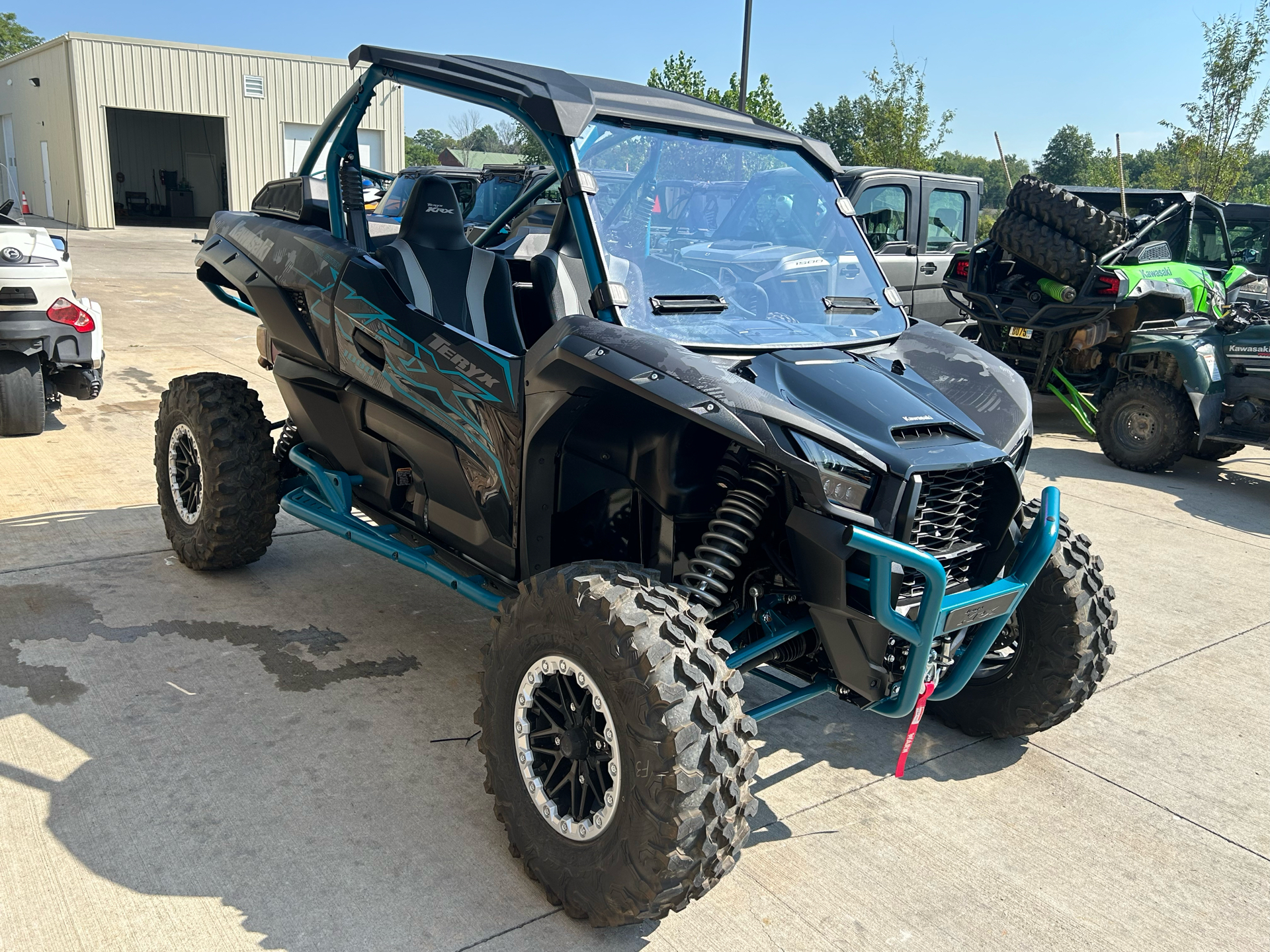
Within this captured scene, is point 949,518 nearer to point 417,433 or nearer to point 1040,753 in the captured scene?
point 1040,753

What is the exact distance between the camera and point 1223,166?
19.6 m

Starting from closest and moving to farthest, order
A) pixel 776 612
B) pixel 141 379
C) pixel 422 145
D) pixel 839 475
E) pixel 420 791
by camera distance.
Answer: pixel 839 475 → pixel 776 612 → pixel 420 791 → pixel 141 379 → pixel 422 145

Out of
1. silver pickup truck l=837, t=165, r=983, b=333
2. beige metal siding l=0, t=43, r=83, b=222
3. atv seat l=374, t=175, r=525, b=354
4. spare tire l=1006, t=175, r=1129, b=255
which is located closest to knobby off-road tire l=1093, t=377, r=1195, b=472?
spare tire l=1006, t=175, r=1129, b=255

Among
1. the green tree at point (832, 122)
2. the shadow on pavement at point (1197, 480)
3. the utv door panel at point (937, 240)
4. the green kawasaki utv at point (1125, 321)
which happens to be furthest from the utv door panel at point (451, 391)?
the green tree at point (832, 122)

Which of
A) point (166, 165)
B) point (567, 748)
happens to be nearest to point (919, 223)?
point (567, 748)

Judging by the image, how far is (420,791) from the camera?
3238 millimetres

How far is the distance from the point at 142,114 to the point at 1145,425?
36963mm

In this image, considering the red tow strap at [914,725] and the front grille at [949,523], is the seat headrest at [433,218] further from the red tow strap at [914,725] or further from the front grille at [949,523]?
the red tow strap at [914,725]

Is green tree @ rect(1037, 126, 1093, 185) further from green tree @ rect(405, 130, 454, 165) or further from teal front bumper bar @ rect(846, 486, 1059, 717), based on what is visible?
teal front bumper bar @ rect(846, 486, 1059, 717)

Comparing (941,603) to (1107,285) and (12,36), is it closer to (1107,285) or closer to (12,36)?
(1107,285)

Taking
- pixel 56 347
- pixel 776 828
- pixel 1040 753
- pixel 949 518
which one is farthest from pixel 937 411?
pixel 56 347

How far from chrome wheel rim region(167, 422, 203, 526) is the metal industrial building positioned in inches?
981

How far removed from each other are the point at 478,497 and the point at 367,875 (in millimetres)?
1220

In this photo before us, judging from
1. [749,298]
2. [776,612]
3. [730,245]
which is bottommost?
[776,612]
